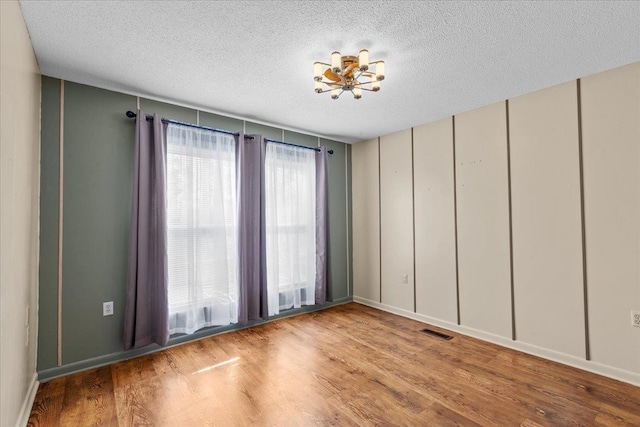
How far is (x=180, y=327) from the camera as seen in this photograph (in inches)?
119

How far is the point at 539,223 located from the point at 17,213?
3.89 m

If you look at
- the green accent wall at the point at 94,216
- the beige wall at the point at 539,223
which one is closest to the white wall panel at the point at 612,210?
the beige wall at the point at 539,223

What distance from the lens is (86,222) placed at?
258 centimetres

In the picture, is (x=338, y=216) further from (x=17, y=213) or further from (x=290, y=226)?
(x=17, y=213)

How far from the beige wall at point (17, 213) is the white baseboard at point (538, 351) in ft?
11.9

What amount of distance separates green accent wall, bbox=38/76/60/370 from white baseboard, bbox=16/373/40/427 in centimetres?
15

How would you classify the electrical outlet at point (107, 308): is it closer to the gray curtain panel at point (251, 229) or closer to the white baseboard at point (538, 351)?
the gray curtain panel at point (251, 229)

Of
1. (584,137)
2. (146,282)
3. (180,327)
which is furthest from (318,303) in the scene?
(584,137)

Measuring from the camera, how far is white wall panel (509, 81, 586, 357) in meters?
2.56

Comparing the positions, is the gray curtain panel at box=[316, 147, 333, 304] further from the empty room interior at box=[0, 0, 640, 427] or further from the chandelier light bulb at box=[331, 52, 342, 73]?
the chandelier light bulb at box=[331, 52, 342, 73]

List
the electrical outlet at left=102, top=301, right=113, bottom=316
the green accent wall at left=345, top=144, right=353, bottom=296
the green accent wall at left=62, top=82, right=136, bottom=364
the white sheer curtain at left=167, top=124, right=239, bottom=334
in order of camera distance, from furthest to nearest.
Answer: the green accent wall at left=345, top=144, right=353, bottom=296 → the white sheer curtain at left=167, top=124, right=239, bottom=334 → the electrical outlet at left=102, top=301, right=113, bottom=316 → the green accent wall at left=62, top=82, right=136, bottom=364

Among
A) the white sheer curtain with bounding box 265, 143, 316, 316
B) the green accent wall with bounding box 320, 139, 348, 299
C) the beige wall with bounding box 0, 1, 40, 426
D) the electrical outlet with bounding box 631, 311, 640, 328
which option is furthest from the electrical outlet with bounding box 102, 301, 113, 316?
the electrical outlet with bounding box 631, 311, 640, 328

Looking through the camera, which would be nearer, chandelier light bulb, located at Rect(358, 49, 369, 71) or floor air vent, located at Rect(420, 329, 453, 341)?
chandelier light bulb, located at Rect(358, 49, 369, 71)

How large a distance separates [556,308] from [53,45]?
173 inches
